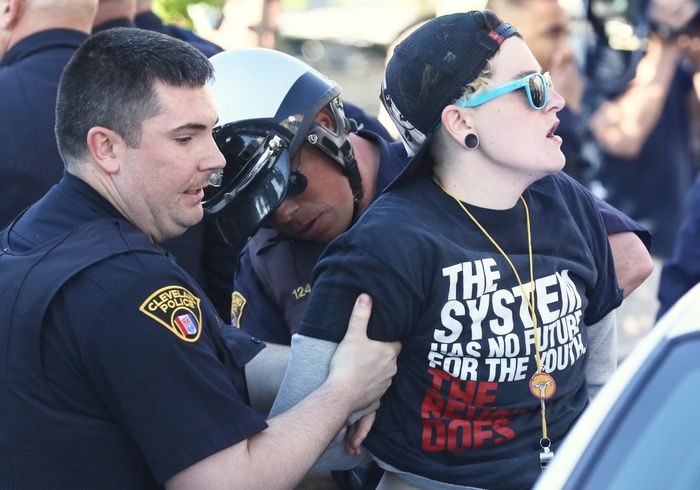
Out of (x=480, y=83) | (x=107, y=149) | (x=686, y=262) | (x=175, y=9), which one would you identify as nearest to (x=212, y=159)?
(x=107, y=149)

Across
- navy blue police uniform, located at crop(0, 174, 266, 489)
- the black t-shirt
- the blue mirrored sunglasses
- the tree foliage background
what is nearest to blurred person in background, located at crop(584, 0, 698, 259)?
the tree foliage background

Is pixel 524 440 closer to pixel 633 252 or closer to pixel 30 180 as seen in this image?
pixel 633 252

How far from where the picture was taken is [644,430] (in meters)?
2.04

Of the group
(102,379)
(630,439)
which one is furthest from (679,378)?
(102,379)

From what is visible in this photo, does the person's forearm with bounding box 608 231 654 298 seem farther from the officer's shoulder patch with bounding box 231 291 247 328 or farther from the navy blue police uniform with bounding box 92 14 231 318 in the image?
the navy blue police uniform with bounding box 92 14 231 318

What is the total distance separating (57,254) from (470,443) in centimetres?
106

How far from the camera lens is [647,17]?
653 cm

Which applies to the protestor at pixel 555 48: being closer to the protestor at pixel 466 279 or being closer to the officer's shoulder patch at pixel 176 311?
the protestor at pixel 466 279

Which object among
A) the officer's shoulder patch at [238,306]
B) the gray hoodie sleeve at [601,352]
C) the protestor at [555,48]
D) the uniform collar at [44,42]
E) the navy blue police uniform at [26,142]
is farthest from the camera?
the protestor at [555,48]

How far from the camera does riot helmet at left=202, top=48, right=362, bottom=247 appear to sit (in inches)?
123

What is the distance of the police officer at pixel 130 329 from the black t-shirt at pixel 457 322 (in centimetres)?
8

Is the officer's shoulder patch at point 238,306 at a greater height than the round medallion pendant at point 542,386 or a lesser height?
lesser

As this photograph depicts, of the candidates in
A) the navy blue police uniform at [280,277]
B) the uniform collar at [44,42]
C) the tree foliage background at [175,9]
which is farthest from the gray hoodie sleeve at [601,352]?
the tree foliage background at [175,9]

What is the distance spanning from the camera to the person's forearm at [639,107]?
6.56m
